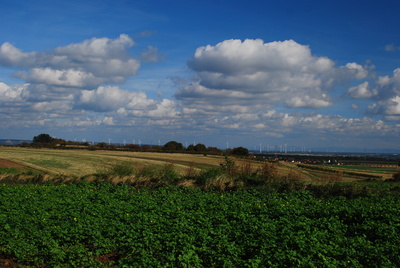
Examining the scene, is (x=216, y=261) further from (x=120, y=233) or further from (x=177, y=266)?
(x=120, y=233)

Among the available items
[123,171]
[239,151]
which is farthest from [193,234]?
[239,151]

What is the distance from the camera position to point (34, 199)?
1441 centimetres

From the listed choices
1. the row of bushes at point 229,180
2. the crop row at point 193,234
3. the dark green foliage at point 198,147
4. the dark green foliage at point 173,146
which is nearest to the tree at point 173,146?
the dark green foliage at point 173,146

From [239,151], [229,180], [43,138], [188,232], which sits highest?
[43,138]

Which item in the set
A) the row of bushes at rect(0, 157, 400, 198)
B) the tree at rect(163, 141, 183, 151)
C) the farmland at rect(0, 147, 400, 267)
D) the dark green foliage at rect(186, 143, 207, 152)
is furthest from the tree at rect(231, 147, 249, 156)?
the farmland at rect(0, 147, 400, 267)

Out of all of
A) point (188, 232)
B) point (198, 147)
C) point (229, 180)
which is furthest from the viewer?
point (198, 147)

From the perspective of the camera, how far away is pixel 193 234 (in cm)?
991

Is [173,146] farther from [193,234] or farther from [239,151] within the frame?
[193,234]

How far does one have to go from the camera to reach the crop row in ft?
28.0

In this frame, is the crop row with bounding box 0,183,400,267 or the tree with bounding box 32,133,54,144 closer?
the crop row with bounding box 0,183,400,267

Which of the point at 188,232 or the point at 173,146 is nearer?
the point at 188,232

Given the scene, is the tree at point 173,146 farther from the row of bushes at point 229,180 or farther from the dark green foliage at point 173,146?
the row of bushes at point 229,180

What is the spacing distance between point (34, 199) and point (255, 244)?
30.1 ft

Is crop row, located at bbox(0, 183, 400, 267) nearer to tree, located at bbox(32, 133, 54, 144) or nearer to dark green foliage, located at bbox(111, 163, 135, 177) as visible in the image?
dark green foliage, located at bbox(111, 163, 135, 177)
